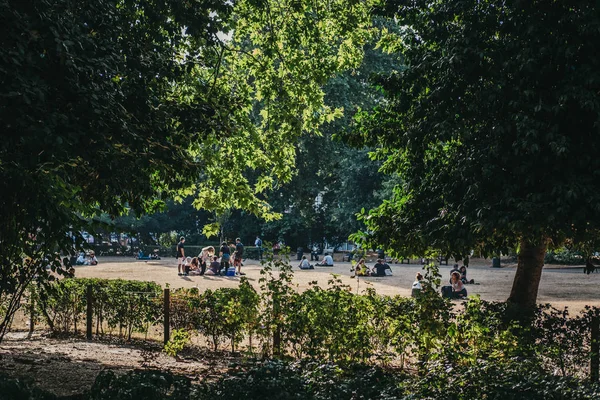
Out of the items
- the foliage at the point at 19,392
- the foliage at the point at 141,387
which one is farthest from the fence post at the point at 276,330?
the foliage at the point at 19,392

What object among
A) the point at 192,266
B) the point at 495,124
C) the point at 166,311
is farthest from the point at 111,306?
the point at 192,266

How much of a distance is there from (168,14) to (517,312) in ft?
26.0

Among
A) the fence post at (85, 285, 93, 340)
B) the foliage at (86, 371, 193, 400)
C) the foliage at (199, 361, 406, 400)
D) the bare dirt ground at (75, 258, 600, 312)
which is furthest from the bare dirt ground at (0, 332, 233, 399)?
the bare dirt ground at (75, 258, 600, 312)

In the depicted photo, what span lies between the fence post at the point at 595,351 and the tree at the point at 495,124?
1409mm

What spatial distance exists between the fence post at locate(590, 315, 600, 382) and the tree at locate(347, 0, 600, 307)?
1409mm

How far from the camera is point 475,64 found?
9109mm

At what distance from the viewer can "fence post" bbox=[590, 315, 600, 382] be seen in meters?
8.73

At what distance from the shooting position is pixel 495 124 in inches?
361

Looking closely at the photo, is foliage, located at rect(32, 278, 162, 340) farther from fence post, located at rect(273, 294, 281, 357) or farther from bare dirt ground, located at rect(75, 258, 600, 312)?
bare dirt ground, located at rect(75, 258, 600, 312)

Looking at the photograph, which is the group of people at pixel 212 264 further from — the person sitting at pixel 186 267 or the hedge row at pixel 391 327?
the hedge row at pixel 391 327

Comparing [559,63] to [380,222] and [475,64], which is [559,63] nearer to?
[475,64]

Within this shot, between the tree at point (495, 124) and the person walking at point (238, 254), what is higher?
the tree at point (495, 124)

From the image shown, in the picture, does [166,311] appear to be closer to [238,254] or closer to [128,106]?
[128,106]

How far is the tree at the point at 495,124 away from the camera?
8.13 metres
